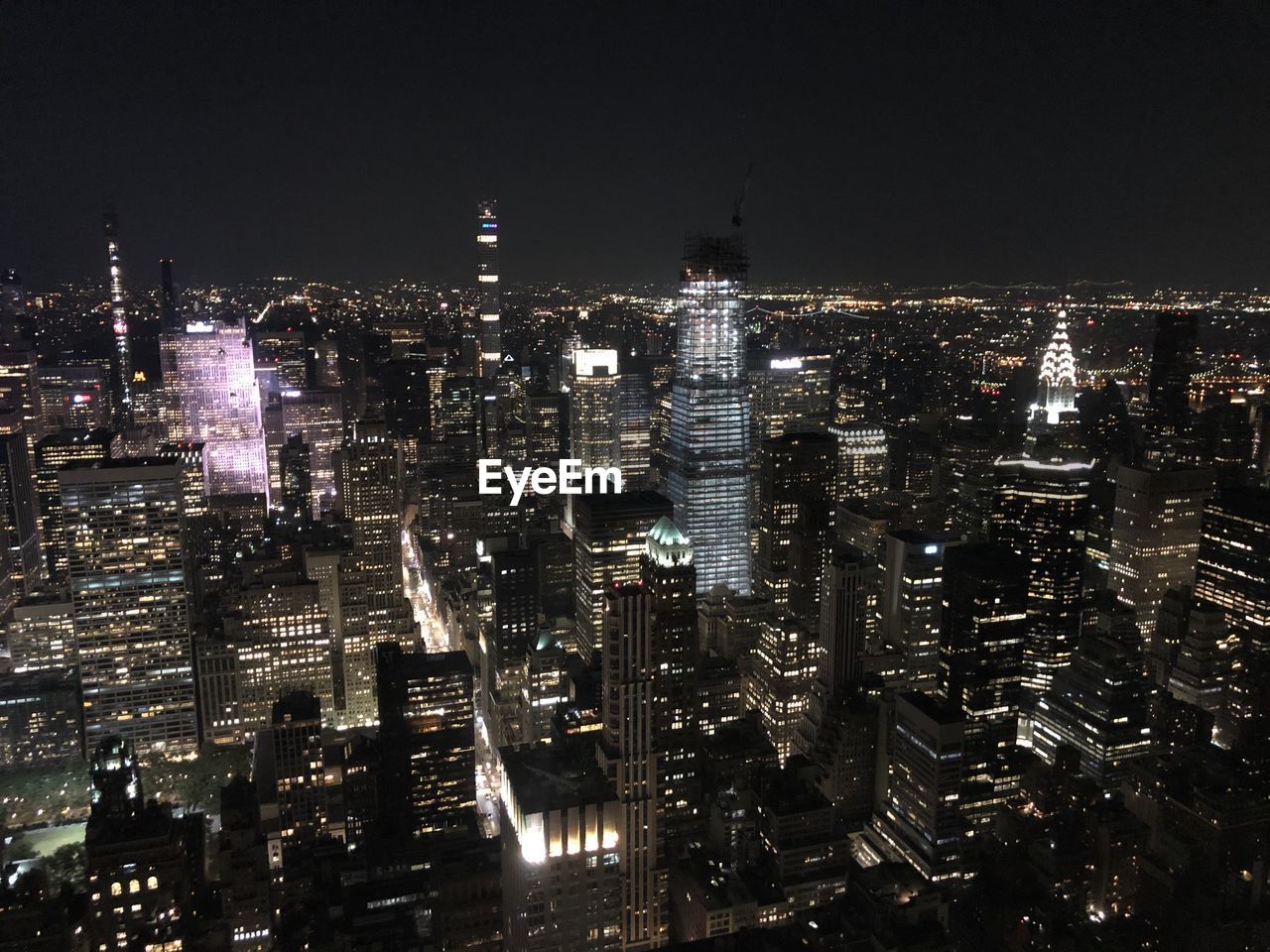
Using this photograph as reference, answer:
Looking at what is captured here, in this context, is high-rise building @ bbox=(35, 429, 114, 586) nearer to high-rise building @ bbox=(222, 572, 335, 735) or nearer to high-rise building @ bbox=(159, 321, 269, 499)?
high-rise building @ bbox=(222, 572, 335, 735)

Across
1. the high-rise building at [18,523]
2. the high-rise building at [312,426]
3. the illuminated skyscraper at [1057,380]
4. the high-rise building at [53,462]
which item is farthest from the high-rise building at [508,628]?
the high-rise building at [312,426]

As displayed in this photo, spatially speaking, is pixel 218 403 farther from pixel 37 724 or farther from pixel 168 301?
pixel 37 724

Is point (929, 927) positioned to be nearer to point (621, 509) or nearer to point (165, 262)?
point (621, 509)

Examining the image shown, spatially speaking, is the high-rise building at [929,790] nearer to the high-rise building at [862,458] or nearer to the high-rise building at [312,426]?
the high-rise building at [862,458]

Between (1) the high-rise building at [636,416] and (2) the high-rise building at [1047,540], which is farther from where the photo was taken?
(1) the high-rise building at [636,416]

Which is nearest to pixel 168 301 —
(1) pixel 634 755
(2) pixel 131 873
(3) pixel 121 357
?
(3) pixel 121 357

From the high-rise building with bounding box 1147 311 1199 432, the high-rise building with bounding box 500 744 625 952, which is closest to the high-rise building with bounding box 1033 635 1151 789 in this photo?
the high-rise building with bounding box 1147 311 1199 432
